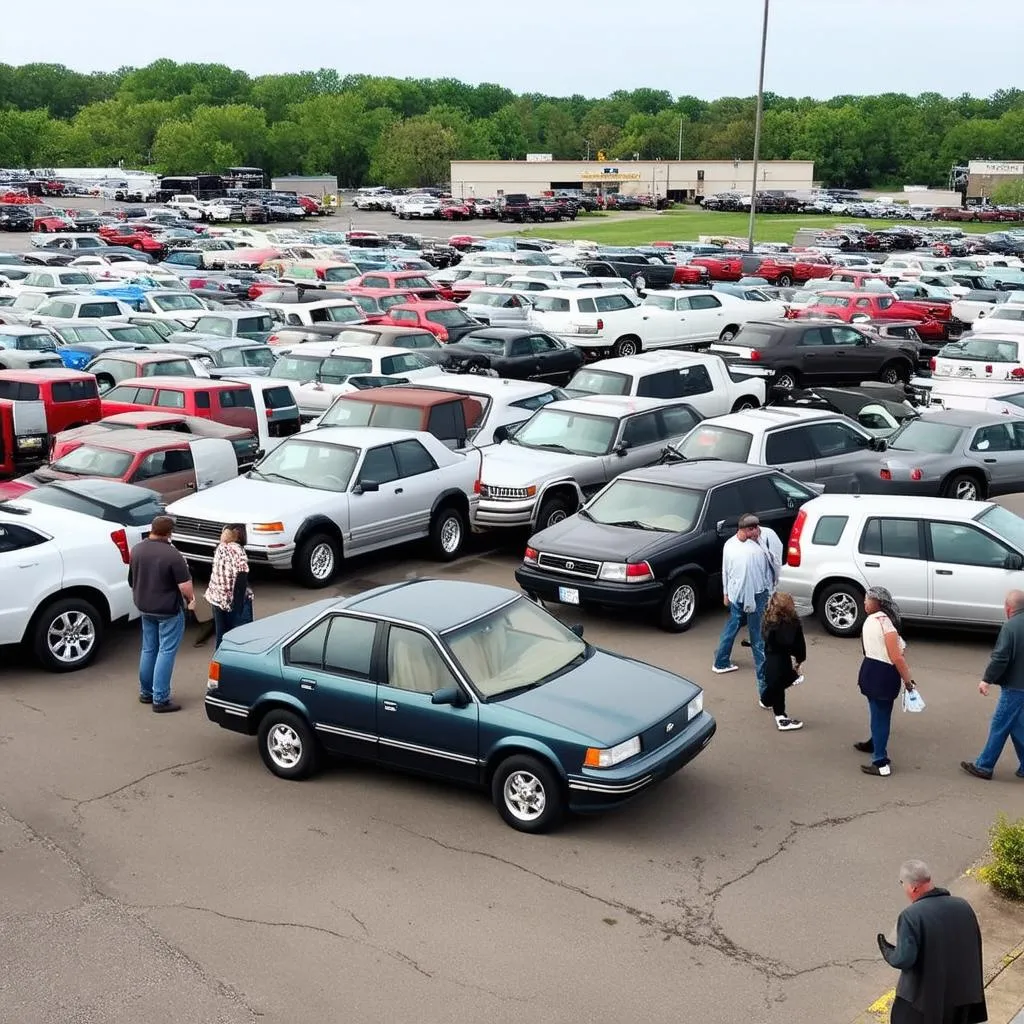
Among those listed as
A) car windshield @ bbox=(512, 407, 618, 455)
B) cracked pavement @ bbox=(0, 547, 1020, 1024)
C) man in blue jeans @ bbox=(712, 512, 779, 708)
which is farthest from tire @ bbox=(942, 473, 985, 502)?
cracked pavement @ bbox=(0, 547, 1020, 1024)

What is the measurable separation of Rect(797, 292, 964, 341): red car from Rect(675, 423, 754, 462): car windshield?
18.9 meters

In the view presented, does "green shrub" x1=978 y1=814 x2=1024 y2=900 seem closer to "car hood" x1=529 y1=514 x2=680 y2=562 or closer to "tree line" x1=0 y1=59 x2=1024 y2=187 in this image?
"car hood" x1=529 y1=514 x2=680 y2=562

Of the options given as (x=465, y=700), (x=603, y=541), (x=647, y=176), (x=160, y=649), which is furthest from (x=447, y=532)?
(x=647, y=176)


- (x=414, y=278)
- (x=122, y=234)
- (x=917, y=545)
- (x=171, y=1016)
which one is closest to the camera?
(x=171, y=1016)

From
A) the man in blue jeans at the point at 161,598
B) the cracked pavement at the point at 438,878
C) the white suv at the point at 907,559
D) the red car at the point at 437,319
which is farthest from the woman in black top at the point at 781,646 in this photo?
the red car at the point at 437,319

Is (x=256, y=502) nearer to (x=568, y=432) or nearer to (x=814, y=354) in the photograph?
(x=568, y=432)

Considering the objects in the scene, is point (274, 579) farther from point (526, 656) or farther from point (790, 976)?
point (790, 976)

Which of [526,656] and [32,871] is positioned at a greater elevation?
[526,656]

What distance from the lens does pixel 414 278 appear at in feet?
132

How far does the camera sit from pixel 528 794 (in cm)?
913

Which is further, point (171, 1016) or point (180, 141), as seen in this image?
point (180, 141)

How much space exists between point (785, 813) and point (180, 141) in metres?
122

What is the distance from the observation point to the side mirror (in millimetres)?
9195

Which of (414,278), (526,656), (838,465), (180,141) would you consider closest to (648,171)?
(180,141)
